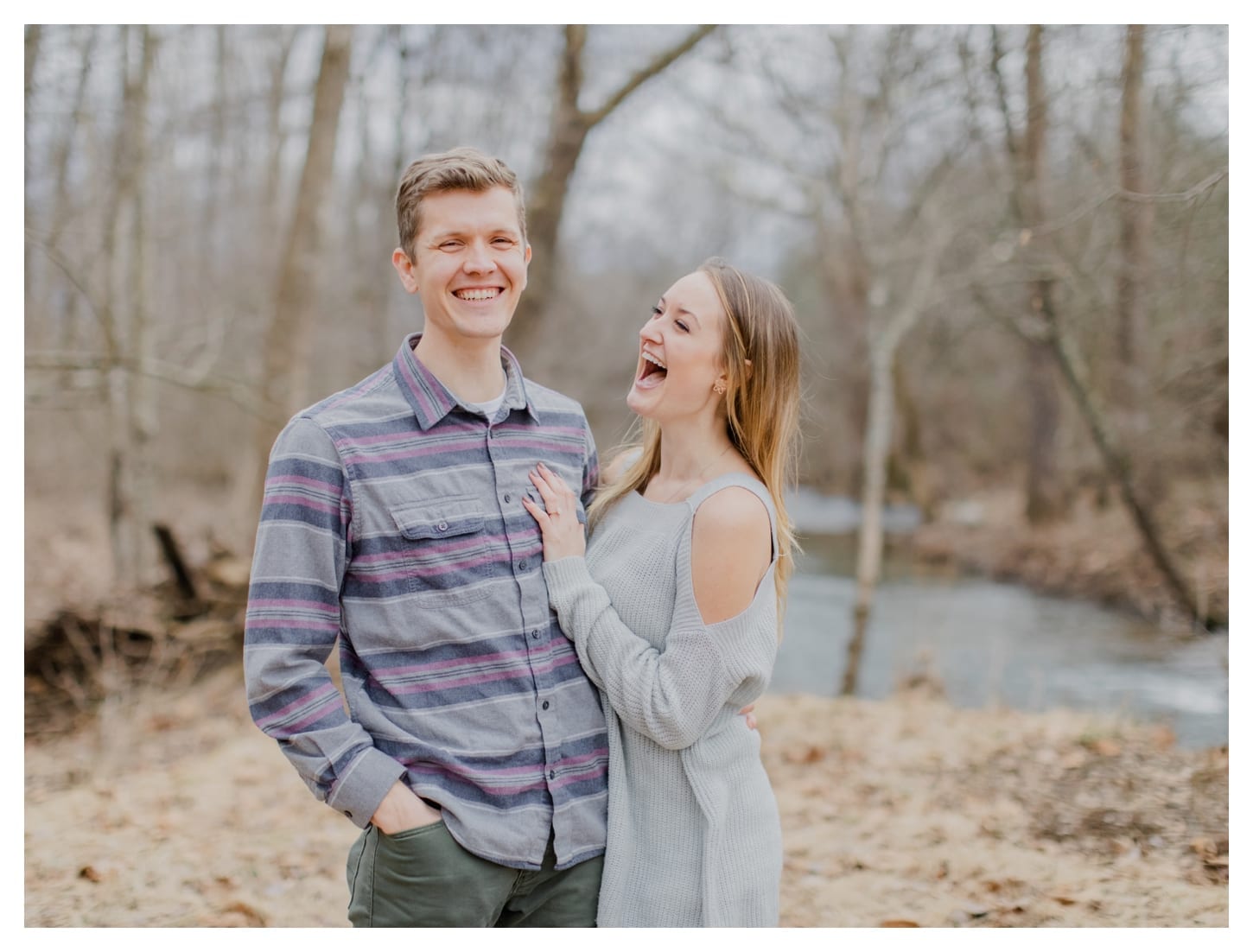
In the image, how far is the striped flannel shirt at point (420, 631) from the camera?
83.2 inches

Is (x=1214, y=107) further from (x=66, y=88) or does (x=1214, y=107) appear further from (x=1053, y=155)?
(x=66, y=88)

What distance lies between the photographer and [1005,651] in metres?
10.1

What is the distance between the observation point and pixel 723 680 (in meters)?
2.32

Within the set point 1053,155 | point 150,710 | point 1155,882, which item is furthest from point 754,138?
point 1155,882

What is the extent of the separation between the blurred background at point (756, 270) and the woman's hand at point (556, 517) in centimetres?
83

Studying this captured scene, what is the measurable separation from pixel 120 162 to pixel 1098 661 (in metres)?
9.98

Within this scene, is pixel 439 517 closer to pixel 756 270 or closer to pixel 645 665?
pixel 645 665

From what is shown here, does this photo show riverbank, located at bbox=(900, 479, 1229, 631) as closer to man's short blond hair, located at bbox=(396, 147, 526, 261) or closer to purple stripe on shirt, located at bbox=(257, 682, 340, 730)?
man's short blond hair, located at bbox=(396, 147, 526, 261)

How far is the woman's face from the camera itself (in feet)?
8.41

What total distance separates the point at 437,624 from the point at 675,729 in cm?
58

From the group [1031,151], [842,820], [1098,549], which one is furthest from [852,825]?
[1098,549]

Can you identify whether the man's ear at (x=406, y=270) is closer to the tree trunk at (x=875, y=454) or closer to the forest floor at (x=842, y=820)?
the forest floor at (x=842, y=820)

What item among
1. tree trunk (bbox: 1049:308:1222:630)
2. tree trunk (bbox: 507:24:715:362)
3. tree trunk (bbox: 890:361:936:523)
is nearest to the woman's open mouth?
tree trunk (bbox: 507:24:715:362)

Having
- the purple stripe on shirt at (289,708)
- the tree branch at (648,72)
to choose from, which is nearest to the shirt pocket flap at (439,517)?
the purple stripe on shirt at (289,708)
